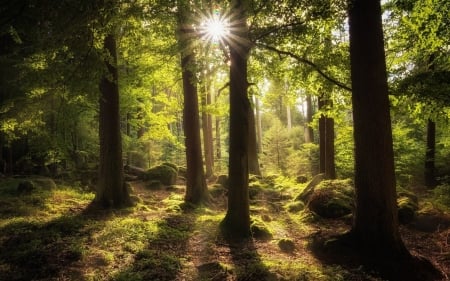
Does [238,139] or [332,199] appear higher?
[238,139]

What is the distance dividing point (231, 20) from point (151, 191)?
10632 mm

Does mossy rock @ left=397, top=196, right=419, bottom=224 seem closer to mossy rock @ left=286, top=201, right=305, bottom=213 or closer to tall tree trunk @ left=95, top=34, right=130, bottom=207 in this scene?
mossy rock @ left=286, top=201, right=305, bottom=213

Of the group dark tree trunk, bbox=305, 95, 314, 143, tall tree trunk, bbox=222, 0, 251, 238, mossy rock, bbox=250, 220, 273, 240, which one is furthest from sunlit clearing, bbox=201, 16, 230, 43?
dark tree trunk, bbox=305, 95, 314, 143

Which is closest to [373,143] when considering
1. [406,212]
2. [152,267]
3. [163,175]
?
[406,212]

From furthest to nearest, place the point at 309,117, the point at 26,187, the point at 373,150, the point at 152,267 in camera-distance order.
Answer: the point at 309,117, the point at 26,187, the point at 373,150, the point at 152,267

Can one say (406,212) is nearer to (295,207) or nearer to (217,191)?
(295,207)

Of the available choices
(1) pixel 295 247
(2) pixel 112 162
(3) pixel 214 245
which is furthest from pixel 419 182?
(2) pixel 112 162

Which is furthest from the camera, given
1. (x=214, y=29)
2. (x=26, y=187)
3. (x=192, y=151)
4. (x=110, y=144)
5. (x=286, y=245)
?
(x=192, y=151)

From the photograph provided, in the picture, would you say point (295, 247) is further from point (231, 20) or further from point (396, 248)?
point (231, 20)

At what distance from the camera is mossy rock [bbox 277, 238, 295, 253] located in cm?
792

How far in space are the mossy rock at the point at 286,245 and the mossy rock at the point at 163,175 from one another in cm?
1089

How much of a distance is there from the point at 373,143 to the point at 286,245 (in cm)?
312

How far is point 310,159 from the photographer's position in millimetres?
20672

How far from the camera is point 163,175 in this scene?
1834cm
